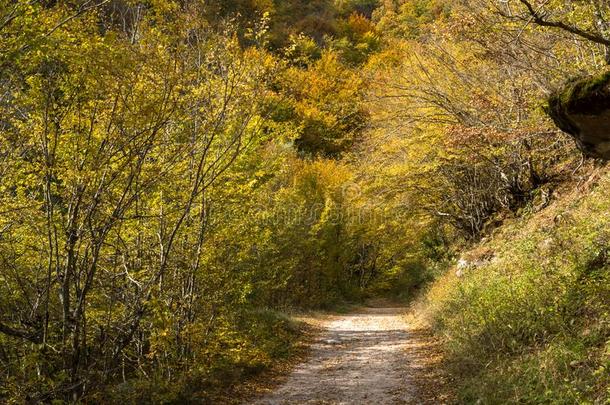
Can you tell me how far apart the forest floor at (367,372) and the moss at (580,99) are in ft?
13.5

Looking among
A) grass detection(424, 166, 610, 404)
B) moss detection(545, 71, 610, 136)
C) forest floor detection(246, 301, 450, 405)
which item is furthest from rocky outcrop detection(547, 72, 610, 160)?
forest floor detection(246, 301, 450, 405)

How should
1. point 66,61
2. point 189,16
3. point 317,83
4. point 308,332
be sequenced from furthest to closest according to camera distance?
point 317,83 → point 308,332 → point 189,16 → point 66,61

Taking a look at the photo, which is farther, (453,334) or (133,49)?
(453,334)

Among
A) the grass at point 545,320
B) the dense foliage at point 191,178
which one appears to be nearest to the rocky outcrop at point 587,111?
the dense foliage at point 191,178

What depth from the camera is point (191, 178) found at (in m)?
6.93

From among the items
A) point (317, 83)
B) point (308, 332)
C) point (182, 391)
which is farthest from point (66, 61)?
point (317, 83)

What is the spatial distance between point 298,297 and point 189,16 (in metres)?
16.7

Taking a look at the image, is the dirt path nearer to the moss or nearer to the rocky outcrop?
the rocky outcrop

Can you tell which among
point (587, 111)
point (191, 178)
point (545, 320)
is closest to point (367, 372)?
point (545, 320)

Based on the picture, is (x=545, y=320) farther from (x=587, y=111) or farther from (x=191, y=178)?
(x=191, y=178)

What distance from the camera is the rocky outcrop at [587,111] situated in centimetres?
500

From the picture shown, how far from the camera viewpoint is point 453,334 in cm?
975

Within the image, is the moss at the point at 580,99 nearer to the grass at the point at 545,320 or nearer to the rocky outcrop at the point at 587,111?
the rocky outcrop at the point at 587,111

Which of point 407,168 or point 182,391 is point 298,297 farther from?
point 182,391
